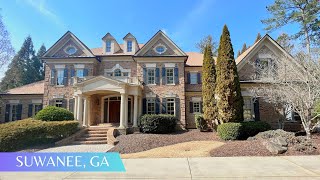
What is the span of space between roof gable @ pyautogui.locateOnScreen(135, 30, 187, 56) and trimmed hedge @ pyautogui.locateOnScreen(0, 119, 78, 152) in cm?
887

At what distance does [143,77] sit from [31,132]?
396 inches

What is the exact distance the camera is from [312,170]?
21.6 ft

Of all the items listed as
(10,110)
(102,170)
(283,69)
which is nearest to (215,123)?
(283,69)

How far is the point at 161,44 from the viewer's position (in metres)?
21.3

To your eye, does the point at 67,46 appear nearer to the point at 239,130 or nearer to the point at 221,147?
the point at 239,130

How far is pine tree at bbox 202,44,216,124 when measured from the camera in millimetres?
17875

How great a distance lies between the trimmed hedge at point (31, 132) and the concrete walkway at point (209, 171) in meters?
6.67

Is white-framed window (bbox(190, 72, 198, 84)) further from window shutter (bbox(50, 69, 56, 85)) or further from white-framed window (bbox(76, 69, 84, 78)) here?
window shutter (bbox(50, 69, 56, 85))

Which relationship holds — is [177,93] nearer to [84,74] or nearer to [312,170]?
[84,74]

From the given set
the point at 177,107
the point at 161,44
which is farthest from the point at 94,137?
the point at 161,44

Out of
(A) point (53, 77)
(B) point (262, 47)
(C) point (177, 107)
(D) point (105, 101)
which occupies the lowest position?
(C) point (177, 107)

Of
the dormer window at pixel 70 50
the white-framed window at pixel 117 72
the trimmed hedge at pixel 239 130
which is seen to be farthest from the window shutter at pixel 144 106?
the dormer window at pixel 70 50

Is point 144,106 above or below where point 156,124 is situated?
above

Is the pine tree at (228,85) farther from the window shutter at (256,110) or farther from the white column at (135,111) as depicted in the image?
the white column at (135,111)
